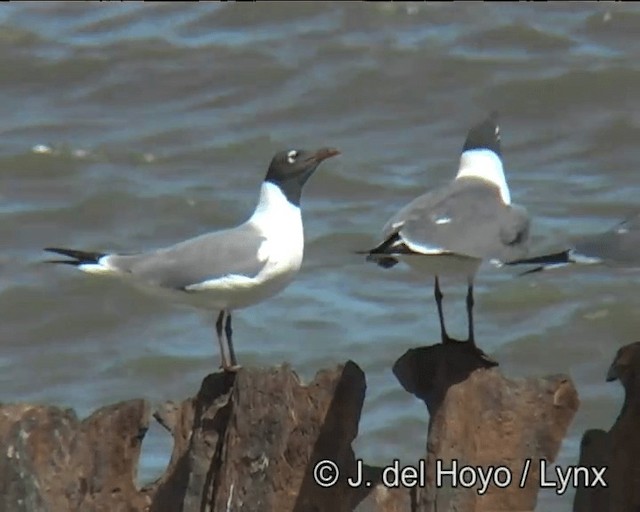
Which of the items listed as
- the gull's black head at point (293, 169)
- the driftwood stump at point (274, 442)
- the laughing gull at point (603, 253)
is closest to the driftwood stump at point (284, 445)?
the driftwood stump at point (274, 442)

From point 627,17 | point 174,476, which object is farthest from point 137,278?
point 627,17

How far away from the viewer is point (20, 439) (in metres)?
4.12

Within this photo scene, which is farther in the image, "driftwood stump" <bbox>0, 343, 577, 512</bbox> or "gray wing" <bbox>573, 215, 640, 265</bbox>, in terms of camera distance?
"gray wing" <bbox>573, 215, 640, 265</bbox>

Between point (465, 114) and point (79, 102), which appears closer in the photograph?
point (465, 114)

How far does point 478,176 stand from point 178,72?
20.6 ft

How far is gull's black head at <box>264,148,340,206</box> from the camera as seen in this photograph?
5.27 m

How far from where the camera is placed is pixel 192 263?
16.1 feet

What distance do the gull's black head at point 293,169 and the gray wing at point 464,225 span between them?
42 centimetres

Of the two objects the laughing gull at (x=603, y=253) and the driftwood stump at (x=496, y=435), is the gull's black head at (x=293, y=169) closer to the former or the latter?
the laughing gull at (x=603, y=253)

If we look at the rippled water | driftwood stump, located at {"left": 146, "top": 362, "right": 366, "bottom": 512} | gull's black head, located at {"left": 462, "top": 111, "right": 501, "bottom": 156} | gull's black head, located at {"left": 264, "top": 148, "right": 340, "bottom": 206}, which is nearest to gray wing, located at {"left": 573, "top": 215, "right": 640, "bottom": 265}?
driftwood stump, located at {"left": 146, "top": 362, "right": 366, "bottom": 512}

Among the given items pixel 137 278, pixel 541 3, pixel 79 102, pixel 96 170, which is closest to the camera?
pixel 137 278

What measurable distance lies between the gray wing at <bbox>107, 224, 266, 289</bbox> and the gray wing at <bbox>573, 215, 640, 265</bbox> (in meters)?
0.97

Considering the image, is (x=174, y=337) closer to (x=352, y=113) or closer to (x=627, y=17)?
(x=352, y=113)

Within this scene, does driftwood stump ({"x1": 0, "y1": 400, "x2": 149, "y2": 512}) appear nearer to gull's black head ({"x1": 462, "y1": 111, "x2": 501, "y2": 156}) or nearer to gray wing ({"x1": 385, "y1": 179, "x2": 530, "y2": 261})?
gray wing ({"x1": 385, "y1": 179, "x2": 530, "y2": 261})
